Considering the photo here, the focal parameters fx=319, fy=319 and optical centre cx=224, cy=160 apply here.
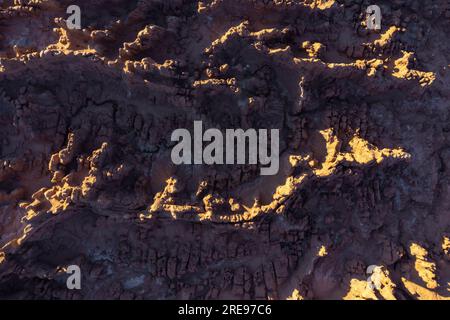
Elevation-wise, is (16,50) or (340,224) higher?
(16,50)

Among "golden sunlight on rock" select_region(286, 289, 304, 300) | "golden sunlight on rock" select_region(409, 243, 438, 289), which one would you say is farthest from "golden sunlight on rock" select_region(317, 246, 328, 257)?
"golden sunlight on rock" select_region(409, 243, 438, 289)

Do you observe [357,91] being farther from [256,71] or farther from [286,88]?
[256,71]

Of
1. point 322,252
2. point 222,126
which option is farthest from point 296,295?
point 222,126

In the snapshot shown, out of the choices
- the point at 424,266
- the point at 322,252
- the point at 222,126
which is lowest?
the point at 424,266

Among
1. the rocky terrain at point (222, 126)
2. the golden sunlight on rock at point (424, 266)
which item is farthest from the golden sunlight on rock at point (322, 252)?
the golden sunlight on rock at point (424, 266)

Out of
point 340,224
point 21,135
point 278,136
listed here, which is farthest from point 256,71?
point 21,135

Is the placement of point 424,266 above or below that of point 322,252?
below

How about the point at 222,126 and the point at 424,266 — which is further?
the point at 222,126

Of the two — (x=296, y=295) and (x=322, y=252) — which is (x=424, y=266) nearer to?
(x=322, y=252)
